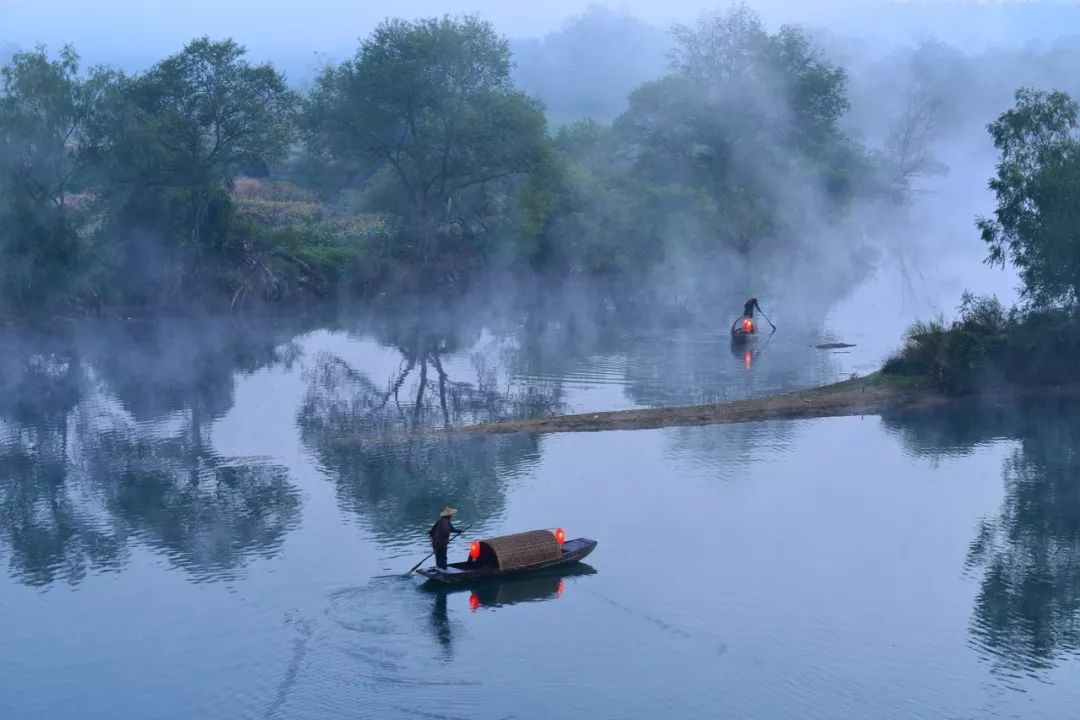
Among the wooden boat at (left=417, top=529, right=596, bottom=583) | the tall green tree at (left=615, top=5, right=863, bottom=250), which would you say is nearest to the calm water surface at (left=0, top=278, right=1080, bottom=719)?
the wooden boat at (left=417, top=529, right=596, bottom=583)

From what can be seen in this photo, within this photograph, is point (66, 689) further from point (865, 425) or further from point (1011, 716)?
point (865, 425)

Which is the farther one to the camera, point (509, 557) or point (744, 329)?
point (744, 329)

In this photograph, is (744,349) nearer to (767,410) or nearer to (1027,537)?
(767,410)

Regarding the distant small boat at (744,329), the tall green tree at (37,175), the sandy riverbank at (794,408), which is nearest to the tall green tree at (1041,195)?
the sandy riverbank at (794,408)

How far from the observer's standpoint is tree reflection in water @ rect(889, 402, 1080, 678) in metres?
17.0

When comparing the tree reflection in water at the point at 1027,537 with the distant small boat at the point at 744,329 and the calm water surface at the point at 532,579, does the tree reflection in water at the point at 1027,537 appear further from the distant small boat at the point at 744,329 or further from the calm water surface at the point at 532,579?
the distant small boat at the point at 744,329

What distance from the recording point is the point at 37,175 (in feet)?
164

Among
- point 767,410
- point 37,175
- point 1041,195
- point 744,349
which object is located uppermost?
point 37,175

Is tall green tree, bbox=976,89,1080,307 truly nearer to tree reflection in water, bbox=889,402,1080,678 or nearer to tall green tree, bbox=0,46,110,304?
tree reflection in water, bbox=889,402,1080,678

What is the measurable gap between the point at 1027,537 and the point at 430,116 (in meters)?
41.8

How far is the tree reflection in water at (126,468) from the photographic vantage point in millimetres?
20734

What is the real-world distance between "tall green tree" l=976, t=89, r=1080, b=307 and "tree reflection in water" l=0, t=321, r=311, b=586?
20.1 meters

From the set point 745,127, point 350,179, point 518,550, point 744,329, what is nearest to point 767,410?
point 744,329

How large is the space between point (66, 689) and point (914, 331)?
24677 mm
